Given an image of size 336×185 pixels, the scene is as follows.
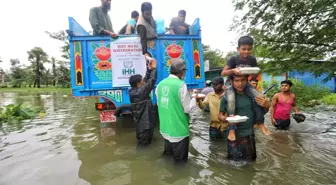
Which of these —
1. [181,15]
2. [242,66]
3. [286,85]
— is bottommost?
[286,85]

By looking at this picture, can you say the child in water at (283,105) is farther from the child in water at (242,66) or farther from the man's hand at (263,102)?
the man's hand at (263,102)

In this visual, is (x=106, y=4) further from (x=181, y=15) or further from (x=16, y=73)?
(x=16, y=73)

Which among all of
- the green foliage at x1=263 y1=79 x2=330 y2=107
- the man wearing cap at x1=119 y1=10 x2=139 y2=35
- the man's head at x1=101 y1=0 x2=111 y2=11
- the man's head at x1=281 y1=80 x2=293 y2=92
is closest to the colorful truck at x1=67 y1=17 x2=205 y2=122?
the man wearing cap at x1=119 y1=10 x2=139 y2=35

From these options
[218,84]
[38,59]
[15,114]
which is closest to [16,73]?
[38,59]

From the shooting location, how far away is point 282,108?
4.93 metres

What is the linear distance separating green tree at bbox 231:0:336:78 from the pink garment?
1.10m

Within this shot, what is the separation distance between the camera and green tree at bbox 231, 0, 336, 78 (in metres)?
3.48

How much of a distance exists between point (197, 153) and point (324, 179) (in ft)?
5.65

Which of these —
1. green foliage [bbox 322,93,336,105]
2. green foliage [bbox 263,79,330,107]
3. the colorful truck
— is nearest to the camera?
the colorful truck

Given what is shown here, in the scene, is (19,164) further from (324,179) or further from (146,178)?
(324,179)

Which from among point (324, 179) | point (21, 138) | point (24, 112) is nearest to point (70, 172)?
point (21, 138)

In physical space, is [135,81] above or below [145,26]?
below

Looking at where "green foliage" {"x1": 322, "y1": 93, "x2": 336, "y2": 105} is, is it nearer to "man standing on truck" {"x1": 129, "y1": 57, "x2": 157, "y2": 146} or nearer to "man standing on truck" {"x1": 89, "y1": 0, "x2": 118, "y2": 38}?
"man standing on truck" {"x1": 129, "y1": 57, "x2": 157, "y2": 146}

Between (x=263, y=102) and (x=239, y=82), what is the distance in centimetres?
37
